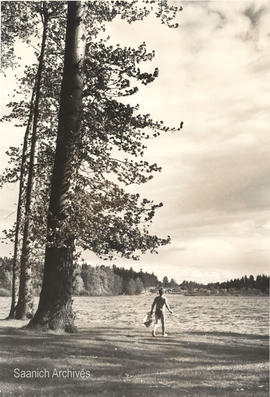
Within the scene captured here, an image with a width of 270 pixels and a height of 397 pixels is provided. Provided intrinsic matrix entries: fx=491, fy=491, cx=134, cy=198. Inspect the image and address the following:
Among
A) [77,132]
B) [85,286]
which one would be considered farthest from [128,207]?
[85,286]

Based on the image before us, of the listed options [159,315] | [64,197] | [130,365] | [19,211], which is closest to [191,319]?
[19,211]

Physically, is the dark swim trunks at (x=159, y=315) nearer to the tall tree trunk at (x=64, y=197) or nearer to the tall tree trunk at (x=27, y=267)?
the tall tree trunk at (x=64, y=197)

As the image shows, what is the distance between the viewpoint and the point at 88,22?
17.9 meters

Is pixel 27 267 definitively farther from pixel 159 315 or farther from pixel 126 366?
pixel 126 366

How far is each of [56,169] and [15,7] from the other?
856 centimetres

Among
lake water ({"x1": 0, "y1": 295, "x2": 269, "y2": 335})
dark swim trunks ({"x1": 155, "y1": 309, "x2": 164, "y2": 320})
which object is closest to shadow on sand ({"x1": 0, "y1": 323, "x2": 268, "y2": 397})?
dark swim trunks ({"x1": 155, "y1": 309, "x2": 164, "y2": 320})

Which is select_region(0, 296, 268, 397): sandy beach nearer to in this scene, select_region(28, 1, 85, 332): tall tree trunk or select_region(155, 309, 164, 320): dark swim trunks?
select_region(28, 1, 85, 332): tall tree trunk

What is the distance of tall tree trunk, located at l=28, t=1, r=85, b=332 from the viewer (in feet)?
47.4

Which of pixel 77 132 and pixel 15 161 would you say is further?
pixel 15 161

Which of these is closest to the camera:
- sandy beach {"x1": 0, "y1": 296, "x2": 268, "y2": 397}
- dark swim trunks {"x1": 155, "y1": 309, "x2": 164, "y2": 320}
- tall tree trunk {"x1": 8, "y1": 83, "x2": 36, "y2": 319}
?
sandy beach {"x1": 0, "y1": 296, "x2": 268, "y2": 397}

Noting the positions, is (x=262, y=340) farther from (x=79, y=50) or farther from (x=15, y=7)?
(x=15, y=7)

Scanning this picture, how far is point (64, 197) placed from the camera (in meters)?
14.7

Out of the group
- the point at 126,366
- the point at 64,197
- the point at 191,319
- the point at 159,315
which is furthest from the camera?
the point at 191,319

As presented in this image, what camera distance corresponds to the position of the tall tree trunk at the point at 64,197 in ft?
47.4
